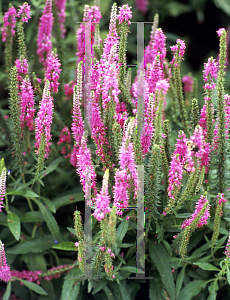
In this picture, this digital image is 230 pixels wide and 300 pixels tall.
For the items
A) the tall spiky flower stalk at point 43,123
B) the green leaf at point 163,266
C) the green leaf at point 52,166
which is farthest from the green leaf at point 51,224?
the green leaf at point 163,266

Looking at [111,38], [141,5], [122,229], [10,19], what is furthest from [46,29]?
[141,5]

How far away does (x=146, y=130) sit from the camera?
1.09 m

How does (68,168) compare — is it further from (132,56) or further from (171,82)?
(132,56)

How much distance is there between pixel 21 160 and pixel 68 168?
0.37m

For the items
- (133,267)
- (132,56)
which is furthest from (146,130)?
(132,56)

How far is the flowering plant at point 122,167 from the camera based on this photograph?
0.99 metres

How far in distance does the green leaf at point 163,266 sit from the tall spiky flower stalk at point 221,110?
31cm

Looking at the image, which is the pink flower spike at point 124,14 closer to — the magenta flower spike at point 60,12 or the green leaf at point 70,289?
the magenta flower spike at point 60,12

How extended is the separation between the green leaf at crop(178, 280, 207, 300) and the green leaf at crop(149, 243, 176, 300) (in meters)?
0.06

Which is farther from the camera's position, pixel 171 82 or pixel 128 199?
pixel 171 82

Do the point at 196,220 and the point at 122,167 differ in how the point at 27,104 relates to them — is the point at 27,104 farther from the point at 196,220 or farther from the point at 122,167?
the point at 196,220

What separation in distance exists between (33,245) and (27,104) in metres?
0.57

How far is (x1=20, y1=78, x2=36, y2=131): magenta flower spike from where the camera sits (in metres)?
1.21

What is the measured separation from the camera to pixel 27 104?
4.07ft
